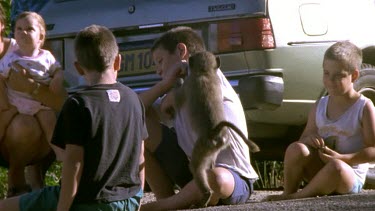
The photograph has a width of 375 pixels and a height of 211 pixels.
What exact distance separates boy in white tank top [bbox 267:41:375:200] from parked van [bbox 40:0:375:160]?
0.74m

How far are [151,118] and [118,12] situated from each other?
5.41ft

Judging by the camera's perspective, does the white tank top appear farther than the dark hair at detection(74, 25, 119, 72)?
Yes

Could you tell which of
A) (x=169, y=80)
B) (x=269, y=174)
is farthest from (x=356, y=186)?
(x=269, y=174)

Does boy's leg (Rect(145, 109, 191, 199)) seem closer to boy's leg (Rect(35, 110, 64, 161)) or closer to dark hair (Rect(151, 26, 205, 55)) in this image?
dark hair (Rect(151, 26, 205, 55))

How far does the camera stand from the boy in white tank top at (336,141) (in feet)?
22.7

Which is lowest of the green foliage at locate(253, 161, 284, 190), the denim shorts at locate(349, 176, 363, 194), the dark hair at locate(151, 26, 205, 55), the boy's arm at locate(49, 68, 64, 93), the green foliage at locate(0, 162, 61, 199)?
the green foliage at locate(253, 161, 284, 190)

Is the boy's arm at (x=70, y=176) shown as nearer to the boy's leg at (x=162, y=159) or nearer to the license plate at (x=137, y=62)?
the boy's leg at (x=162, y=159)

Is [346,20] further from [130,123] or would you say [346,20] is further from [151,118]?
[130,123]

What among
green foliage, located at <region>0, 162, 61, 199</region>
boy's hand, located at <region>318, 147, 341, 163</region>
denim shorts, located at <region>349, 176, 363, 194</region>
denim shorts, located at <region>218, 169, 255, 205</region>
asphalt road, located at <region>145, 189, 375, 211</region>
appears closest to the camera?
asphalt road, located at <region>145, 189, 375, 211</region>

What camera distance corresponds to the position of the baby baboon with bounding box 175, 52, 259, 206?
6.35 metres

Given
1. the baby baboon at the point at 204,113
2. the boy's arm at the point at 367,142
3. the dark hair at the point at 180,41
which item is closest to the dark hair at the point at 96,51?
the baby baboon at the point at 204,113

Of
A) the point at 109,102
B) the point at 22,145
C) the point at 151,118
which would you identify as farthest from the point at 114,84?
the point at 22,145

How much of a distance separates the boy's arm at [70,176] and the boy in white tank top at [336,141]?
7.16ft

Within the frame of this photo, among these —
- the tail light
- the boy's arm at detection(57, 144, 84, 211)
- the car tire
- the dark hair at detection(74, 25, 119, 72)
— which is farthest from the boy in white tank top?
the boy's arm at detection(57, 144, 84, 211)
